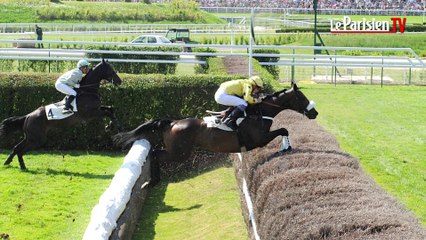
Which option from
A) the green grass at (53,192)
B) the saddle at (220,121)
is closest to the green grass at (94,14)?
the green grass at (53,192)

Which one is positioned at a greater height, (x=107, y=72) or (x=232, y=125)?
(x=107, y=72)

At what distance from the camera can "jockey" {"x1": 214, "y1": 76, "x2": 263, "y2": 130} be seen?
29.3ft

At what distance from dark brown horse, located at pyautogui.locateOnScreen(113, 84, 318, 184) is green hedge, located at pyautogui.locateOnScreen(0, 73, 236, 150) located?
10.6 feet

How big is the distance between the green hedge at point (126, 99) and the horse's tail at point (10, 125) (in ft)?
4.73

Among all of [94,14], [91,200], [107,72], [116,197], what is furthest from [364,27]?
[116,197]

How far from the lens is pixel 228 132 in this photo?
905cm

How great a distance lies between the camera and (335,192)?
19.1 feet

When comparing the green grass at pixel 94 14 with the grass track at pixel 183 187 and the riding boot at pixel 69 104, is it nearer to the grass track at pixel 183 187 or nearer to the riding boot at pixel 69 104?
the grass track at pixel 183 187

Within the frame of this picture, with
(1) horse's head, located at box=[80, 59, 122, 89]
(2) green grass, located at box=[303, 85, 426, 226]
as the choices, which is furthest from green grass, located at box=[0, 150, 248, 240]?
(2) green grass, located at box=[303, 85, 426, 226]

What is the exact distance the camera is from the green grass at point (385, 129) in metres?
9.10

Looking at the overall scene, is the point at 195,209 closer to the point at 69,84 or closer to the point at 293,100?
the point at 293,100

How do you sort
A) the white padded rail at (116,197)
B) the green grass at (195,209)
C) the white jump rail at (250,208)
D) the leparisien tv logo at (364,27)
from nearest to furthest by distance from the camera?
1. the white padded rail at (116,197)
2. the white jump rail at (250,208)
3. the green grass at (195,209)
4. the leparisien tv logo at (364,27)

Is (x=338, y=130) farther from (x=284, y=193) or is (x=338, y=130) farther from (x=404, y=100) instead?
(x=284, y=193)

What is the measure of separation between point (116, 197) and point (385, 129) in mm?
6810
